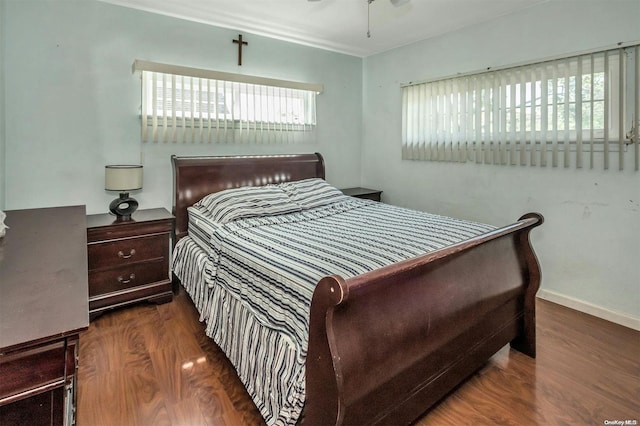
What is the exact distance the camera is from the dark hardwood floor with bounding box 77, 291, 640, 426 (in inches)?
66.7

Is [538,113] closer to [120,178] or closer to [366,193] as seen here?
[366,193]

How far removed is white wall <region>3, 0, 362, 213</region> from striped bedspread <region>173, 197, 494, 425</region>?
81 centimetres

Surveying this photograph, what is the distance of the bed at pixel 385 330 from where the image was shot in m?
1.24

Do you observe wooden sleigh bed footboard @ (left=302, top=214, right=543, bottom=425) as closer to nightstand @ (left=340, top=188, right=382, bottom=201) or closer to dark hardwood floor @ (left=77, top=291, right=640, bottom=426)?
dark hardwood floor @ (left=77, top=291, right=640, bottom=426)

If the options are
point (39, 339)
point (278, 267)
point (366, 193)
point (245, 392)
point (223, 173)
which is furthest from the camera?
point (366, 193)

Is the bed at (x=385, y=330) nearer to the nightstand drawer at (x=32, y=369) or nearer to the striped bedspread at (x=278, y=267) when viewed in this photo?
the striped bedspread at (x=278, y=267)

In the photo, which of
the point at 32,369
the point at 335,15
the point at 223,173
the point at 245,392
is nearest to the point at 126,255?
the point at 223,173

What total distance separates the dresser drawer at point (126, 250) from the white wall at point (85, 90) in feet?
1.63

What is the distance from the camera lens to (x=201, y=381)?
194 centimetres

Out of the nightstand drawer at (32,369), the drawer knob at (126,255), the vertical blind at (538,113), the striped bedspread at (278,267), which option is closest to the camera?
the nightstand drawer at (32,369)

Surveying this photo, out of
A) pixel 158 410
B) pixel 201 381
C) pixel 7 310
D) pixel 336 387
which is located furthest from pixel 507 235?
pixel 7 310

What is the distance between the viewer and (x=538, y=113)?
2.92 m

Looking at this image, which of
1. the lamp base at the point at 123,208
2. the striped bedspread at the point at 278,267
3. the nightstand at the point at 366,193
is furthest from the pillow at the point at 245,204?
the nightstand at the point at 366,193

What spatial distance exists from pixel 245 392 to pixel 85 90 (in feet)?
8.34
